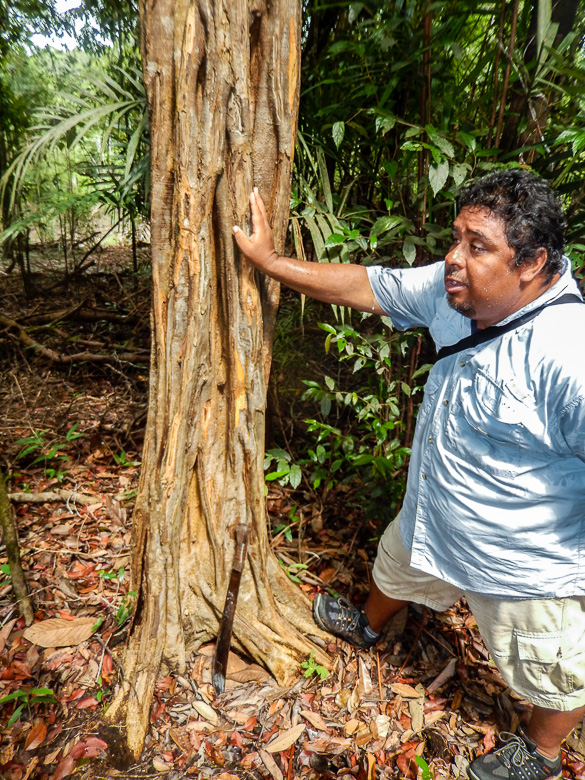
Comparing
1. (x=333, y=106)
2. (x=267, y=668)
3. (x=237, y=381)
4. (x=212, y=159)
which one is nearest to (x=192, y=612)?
(x=267, y=668)

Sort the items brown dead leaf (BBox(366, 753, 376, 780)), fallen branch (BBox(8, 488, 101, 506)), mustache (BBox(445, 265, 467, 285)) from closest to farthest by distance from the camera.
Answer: mustache (BBox(445, 265, 467, 285)) < brown dead leaf (BBox(366, 753, 376, 780)) < fallen branch (BBox(8, 488, 101, 506))

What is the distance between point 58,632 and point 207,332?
133cm

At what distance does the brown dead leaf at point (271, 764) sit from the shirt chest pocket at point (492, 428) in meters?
1.20

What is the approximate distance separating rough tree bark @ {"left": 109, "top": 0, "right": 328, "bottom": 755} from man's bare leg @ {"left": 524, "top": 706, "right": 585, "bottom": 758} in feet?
2.57

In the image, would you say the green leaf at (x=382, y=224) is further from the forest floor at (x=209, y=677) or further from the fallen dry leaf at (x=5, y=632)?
the fallen dry leaf at (x=5, y=632)

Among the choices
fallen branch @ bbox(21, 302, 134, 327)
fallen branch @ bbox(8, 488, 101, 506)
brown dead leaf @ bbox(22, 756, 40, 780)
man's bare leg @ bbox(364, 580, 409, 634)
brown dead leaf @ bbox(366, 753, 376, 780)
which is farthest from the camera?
fallen branch @ bbox(21, 302, 134, 327)

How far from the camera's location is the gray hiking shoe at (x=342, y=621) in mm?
1979

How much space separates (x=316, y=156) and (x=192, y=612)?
6.22 ft

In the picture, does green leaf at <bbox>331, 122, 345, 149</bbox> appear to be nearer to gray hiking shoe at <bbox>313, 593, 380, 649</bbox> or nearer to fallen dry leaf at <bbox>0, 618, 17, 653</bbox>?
gray hiking shoe at <bbox>313, 593, 380, 649</bbox>

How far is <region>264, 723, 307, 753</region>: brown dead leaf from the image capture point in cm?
162

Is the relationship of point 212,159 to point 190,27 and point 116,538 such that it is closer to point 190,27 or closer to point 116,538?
point 190,27

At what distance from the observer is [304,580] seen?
87.8 inches

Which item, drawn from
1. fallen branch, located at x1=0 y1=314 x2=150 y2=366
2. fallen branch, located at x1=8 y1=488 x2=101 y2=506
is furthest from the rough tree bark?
fallen branch, located at x1=0 y1=314 x2=150 y2=366

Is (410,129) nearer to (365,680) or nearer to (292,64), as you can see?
(292,64)
